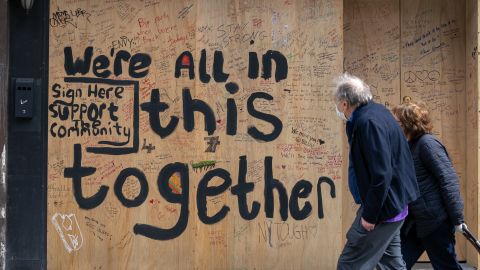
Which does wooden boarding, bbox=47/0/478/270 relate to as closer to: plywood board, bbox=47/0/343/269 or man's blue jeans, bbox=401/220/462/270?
plywood board, bbox=47/0/343/269

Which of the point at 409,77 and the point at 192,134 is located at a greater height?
the point at 409,77

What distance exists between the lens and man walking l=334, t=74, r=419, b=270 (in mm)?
4719

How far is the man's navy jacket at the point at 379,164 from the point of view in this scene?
15.4 feet

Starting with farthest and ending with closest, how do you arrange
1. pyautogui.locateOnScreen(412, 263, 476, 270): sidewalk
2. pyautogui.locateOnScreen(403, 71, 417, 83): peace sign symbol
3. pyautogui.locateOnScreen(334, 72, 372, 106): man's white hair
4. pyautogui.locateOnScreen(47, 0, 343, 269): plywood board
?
pyautogui.locateOnScreen(403, 71, 417, 83): peace sign symbol < pyautogui.locateOnScreen(412, 263, 476, 270): sidewalk < pyautogui.locateOnScreen(47, 0, 343, 269): plywood board < pyautogui.locateOnScreen(334, 72, 372, 106): man's white hair

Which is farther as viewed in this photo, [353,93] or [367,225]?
[353,93]

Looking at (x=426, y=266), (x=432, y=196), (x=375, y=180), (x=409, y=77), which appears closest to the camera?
(x=375, y=180)

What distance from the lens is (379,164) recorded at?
470cm

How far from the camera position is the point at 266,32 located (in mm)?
6949

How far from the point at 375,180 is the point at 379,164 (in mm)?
106

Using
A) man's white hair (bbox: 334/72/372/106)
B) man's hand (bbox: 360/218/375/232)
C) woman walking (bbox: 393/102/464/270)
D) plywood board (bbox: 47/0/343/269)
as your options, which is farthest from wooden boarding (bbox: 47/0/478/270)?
man's hand (bbox: 360/218/375/232)

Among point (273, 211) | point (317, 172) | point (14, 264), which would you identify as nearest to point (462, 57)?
point (317, 172)

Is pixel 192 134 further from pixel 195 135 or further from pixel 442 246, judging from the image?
pixel 442 246

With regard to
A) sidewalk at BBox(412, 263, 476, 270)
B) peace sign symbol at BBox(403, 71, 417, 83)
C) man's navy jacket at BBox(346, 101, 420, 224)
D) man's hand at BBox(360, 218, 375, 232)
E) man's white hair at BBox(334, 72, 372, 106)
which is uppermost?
peace sign symbol at BBox(403, 71, 417, 83)

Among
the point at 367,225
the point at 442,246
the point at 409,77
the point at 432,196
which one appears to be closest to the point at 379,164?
the point at 367,225
